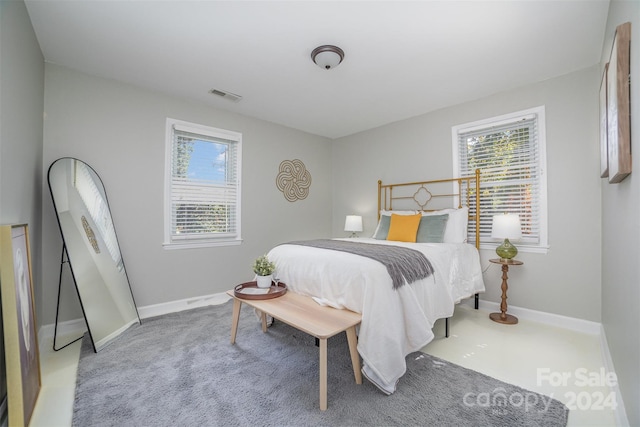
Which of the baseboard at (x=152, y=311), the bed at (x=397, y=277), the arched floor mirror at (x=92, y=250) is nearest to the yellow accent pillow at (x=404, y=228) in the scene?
the bed at (x=397, y=277)

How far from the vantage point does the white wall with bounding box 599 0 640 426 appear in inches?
47.5

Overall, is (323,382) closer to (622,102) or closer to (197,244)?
(622,102)

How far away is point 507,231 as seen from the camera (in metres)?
2.78

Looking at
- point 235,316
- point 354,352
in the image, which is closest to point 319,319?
point 354,352

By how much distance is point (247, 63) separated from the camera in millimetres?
2617

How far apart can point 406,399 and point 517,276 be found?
7.27ft

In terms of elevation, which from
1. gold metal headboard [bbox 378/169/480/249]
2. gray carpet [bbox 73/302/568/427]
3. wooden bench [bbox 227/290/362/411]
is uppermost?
gold metal headboard [bbox 378/169/480/249]

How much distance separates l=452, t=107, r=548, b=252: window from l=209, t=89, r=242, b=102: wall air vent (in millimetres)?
2758

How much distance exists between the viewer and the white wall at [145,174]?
8.71ft

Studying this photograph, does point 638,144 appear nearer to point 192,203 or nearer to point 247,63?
point 247,63

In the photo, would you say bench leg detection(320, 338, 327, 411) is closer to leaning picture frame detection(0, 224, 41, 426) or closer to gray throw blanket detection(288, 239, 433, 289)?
gray throw blanket detection(288, 239, 433, 289)

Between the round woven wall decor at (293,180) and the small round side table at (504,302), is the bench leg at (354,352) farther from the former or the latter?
the round woven wall decor at (293,180)

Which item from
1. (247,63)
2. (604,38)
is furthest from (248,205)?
(604,38)

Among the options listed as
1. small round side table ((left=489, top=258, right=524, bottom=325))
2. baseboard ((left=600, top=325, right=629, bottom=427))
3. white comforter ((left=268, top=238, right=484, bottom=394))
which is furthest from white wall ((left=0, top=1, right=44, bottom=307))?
small round side table ((left=489, top=258, right=524, bottom=325))
